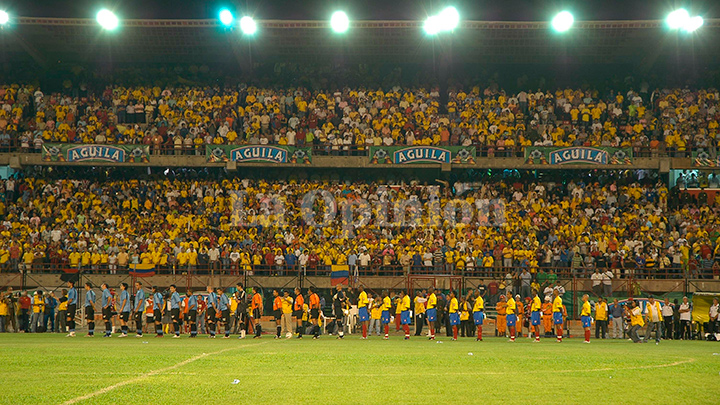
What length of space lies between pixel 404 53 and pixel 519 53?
6333 mm

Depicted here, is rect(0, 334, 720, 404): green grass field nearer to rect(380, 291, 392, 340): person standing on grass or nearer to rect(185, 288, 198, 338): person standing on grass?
rect(185, 288, 198, 338): person standing on grass

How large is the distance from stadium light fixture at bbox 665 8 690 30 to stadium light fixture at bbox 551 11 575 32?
14.9 feet

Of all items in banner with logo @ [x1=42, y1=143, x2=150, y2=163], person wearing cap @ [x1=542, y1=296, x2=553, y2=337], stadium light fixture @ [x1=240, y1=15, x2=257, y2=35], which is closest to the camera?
person wearing cap @ [x1=542, y1=296, x2=553, y2=337]

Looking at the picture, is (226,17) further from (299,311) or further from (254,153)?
(299,311)

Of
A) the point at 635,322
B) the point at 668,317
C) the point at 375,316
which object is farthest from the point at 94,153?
the point at 668,317

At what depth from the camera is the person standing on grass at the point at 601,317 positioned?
2266 centimetres

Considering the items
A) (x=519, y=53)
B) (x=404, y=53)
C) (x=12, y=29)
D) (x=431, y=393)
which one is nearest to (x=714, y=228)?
(x=519, y=53)

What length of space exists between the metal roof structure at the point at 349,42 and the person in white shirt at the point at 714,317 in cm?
1754

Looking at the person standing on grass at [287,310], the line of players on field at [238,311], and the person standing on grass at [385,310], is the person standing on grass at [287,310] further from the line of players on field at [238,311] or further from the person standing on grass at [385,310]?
the person standing on grass at [385,310]

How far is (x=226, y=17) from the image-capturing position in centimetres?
3556

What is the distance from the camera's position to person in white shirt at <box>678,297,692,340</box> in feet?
76.2

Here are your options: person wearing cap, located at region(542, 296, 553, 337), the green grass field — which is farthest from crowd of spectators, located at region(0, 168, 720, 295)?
the green grass field

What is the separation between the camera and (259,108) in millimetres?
37094

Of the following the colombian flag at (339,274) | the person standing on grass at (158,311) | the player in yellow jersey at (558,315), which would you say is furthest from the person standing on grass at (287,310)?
the player in yellow jersey at (558,315)
